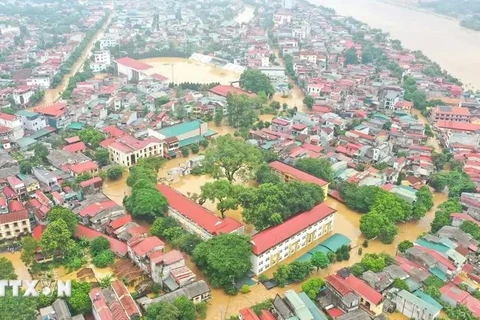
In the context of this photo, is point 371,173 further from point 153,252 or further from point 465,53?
point 465,53

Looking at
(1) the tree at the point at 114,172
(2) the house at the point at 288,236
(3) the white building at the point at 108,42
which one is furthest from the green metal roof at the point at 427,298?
(3) the white building at the point at 108,42

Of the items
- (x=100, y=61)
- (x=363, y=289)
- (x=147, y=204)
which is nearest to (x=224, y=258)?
(x=363, y=289)

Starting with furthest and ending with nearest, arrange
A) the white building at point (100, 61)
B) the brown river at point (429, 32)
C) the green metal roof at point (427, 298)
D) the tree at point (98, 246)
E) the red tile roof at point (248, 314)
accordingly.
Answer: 1. the brown river at point (429, 32)
2. the white building at point (100, 61)
3. the tree at point (98, 246)
4. the green metal roof at point (427, 298)
5. the red tile roof at point (248, 314)

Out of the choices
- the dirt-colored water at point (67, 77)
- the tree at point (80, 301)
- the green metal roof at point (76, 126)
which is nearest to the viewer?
the tree at point (80, 301)

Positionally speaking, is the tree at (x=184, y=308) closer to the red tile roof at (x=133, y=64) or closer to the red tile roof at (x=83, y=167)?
the red tile roof at (x=83, y=167)

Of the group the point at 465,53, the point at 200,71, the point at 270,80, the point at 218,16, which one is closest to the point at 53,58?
the point at 200,71
